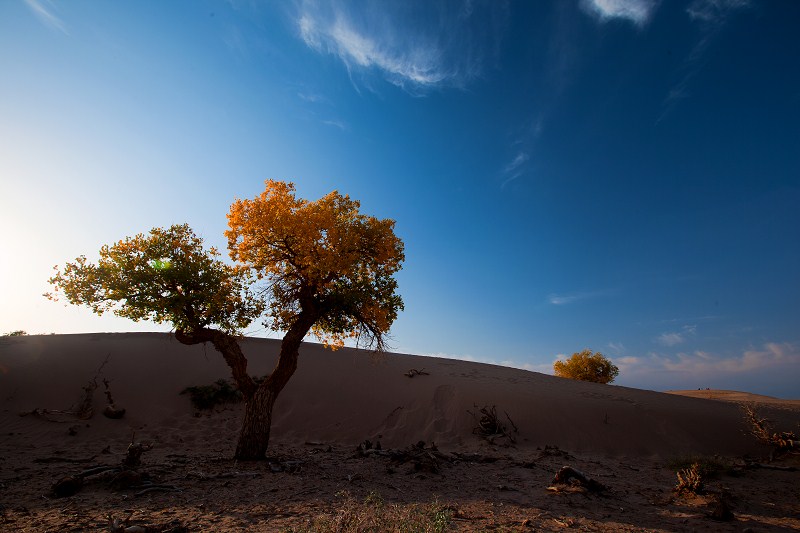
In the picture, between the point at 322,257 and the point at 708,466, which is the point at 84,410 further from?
the point at 708,466

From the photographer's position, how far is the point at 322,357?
23891mm

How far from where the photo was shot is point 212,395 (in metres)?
17.0

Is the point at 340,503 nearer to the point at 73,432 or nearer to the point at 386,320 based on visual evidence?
the point at 386,320

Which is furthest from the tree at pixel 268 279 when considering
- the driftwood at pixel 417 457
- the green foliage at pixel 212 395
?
the green foliage at pixel 212 395

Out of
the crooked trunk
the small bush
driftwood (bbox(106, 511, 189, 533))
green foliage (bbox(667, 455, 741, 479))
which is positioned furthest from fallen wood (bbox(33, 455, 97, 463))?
green foliage (bbox(667, 455, 741, 479))

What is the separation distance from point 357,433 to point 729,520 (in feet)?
39.6

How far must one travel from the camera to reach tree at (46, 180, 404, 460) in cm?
1073

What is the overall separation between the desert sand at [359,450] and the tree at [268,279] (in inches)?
119

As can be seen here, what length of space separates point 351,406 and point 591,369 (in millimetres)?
33996

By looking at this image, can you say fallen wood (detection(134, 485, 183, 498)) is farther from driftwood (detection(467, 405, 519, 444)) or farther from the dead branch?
driftwood (detection(467, 405, 519, 444))

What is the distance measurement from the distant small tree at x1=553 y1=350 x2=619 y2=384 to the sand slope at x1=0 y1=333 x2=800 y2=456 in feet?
66.1

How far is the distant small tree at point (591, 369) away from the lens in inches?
1622

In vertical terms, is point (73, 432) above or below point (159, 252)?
below

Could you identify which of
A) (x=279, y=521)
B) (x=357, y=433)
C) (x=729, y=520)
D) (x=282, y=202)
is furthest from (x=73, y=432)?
(x=729, y=520)
